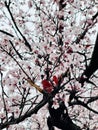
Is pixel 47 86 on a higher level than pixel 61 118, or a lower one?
higher

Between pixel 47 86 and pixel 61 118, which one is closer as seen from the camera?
pixel 47 86

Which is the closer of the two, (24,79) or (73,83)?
(73,83)

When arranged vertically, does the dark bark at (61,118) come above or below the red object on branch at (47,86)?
below

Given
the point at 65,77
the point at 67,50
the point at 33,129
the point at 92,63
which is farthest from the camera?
the point at 33,129

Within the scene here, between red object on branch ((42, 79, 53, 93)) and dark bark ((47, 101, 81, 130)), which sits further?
dark bark ((47, 101, 81, 130))

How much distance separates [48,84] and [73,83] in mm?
639

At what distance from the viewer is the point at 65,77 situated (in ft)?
21.6

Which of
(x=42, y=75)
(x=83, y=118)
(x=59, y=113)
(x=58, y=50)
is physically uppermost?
(x=83, y=118)

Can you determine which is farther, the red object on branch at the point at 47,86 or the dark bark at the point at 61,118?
the dark bark at the point at 61,118

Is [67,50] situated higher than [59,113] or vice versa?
[67,50]

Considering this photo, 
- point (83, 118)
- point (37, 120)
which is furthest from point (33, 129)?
point (83, 118)

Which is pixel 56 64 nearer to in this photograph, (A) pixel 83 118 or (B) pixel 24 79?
(B) pixel 24 79

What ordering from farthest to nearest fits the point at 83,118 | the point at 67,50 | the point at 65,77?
the point at 83,118 → the point at 67,50 → the point at 65,77

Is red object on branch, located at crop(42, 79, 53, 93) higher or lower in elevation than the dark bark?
higher
